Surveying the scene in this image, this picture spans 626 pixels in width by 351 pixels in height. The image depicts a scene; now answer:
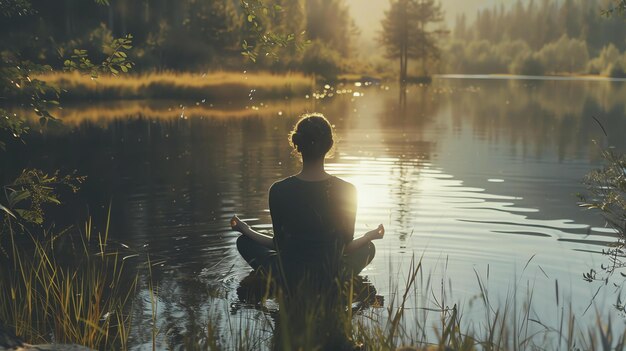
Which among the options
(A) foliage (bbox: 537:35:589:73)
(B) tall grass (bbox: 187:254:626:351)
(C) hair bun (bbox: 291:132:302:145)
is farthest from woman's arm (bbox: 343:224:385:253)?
(A) foliage (bbox: 537:35:589:73)

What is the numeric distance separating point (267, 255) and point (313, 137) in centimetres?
107

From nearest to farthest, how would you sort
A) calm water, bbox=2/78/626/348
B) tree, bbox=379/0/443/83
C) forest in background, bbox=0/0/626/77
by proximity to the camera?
1. calm water, bbox=2/78/626/348
2. forest in background, bbox=0/0/626/77
3. tree, bbox=379/0/443/83

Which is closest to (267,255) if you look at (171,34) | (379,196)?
(379,196)

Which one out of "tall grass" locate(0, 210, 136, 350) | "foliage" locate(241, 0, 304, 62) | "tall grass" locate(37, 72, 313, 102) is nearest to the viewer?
"tall grass" locate(0, 210, 136, 350)

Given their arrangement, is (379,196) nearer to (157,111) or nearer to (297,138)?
(297,138)

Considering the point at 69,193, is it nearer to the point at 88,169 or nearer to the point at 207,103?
the point at 88,169

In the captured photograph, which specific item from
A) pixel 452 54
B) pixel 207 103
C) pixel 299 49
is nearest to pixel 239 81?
pixel 207 103

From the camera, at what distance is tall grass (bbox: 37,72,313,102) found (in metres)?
30.2

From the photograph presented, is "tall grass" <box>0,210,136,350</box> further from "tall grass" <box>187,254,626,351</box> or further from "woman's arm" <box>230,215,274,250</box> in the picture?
"woman's arm" <box>230,215,274,250</box>

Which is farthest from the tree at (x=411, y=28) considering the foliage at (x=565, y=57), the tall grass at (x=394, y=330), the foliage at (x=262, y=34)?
the tall grass at (x=394, y=330)

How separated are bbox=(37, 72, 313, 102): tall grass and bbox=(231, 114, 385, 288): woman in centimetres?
2458

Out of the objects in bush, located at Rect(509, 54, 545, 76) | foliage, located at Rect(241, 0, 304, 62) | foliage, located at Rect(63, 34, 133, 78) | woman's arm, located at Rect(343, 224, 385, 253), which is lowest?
bush, located at Rect(509, 54, 545, 76)

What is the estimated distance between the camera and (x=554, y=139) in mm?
20016

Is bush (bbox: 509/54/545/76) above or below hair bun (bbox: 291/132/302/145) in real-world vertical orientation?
below
